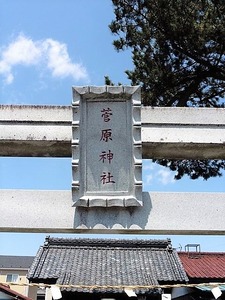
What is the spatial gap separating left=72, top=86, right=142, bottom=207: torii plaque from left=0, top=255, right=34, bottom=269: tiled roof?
29.1 meters

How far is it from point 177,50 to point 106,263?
32.9 feet

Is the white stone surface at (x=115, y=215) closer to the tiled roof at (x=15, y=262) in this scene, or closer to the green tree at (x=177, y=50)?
the green tree at (x=177, y=50)

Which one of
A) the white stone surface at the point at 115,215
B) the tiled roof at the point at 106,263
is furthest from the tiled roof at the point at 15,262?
the white stone surface at the point at 115,215

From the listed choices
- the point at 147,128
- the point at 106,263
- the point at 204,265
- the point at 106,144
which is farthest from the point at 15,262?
the point at 147,128

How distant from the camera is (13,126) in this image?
12.4 feet

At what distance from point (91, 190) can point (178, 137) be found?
2.81 feet

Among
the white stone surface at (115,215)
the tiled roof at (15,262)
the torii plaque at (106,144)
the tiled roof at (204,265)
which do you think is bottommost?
the white stone surface at (115,215)

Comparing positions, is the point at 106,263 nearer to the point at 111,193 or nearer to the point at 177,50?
the point at 177,50

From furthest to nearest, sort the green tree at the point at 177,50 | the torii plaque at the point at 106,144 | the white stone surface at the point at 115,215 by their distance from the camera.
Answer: the green tree at the point at 177,50, the torii plaque at the point at 106,144, the white stone surface at the point at 115,215

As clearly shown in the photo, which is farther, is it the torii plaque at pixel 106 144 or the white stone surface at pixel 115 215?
the torii plaque at pixel 106 144

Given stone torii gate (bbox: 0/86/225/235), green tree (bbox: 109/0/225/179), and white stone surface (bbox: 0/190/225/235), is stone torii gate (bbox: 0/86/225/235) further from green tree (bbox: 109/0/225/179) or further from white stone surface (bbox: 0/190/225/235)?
green tree (bbox: 109/0/225/179)

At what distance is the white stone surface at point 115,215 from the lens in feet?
11.7

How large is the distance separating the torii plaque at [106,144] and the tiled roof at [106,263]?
377 inches

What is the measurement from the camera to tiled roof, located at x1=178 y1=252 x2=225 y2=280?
45.4ft
